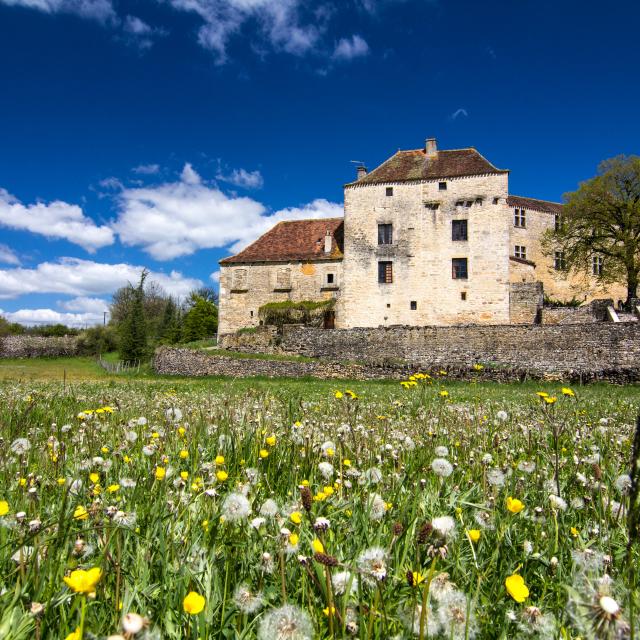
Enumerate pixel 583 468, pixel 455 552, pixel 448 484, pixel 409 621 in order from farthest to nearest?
pixel 583 468 < pixel 448 484 < pixel 455 552 < pixel 409 621

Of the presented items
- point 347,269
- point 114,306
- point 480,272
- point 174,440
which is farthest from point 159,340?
point 174,440

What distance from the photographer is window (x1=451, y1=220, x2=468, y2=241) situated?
118ft

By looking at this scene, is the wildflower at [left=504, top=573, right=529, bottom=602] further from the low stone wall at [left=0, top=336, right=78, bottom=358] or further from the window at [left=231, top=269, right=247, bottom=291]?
the low stone wall at [left=0, top=336, right=78, bottom=358]

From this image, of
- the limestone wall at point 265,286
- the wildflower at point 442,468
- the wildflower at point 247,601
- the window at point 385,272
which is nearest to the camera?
the wildflower at point 247,601

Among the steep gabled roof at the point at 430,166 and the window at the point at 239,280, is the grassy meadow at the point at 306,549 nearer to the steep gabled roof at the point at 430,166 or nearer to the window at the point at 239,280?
the steep gabled roof at the point at 430,166

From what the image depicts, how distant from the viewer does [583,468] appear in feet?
10.6

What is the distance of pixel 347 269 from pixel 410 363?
560 inches

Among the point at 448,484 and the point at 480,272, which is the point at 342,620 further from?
the point at 480,272

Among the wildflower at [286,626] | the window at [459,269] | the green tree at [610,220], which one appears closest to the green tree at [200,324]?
the window at [459,269]

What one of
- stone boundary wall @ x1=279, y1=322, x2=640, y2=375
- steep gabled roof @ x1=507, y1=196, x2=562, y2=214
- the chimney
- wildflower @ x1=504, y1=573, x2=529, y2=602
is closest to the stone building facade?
the chimney

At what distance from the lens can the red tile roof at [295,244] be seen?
39812mm

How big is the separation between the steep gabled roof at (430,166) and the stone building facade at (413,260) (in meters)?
0.08

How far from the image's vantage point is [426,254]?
36438mm

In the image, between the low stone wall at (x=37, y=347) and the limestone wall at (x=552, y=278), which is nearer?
the limestone wall at (x=552, y=278)
